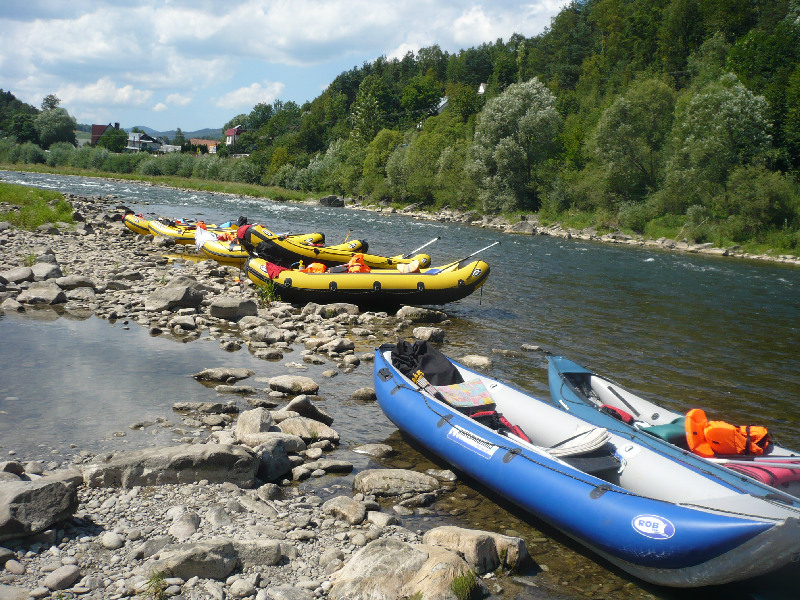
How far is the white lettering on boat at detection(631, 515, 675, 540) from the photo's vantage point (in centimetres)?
396

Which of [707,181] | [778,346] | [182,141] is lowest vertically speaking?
[778,346]

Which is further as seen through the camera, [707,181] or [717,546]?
[707,181]

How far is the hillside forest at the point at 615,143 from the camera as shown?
30391 mm

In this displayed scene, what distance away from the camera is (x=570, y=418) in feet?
19.7

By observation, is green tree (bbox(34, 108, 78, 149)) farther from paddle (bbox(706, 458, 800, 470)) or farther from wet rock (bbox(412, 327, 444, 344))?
paddle (bbox(706, 458, 800, 470))

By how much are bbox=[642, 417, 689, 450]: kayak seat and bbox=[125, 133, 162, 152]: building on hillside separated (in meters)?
133

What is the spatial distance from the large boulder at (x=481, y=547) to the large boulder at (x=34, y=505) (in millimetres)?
2285

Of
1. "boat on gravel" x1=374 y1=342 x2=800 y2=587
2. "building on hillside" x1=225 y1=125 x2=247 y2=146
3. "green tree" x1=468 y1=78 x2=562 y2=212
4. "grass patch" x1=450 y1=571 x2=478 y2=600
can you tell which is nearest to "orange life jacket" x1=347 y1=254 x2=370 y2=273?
"boat on gravel" x1=374 y1=342 x2=800 y2=587

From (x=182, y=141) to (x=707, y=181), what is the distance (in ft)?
411

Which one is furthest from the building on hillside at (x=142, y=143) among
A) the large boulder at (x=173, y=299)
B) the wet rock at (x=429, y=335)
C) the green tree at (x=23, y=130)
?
the wet rock at (x=429, y=335)

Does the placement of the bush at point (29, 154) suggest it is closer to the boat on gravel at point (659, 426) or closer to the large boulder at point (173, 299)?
the large boulder at point (173, 299)

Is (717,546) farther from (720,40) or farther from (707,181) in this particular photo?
(720,40)

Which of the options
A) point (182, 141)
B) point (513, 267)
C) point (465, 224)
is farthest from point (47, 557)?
point (182, 141)

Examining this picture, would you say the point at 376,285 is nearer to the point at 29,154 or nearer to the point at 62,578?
the point at 62,578
